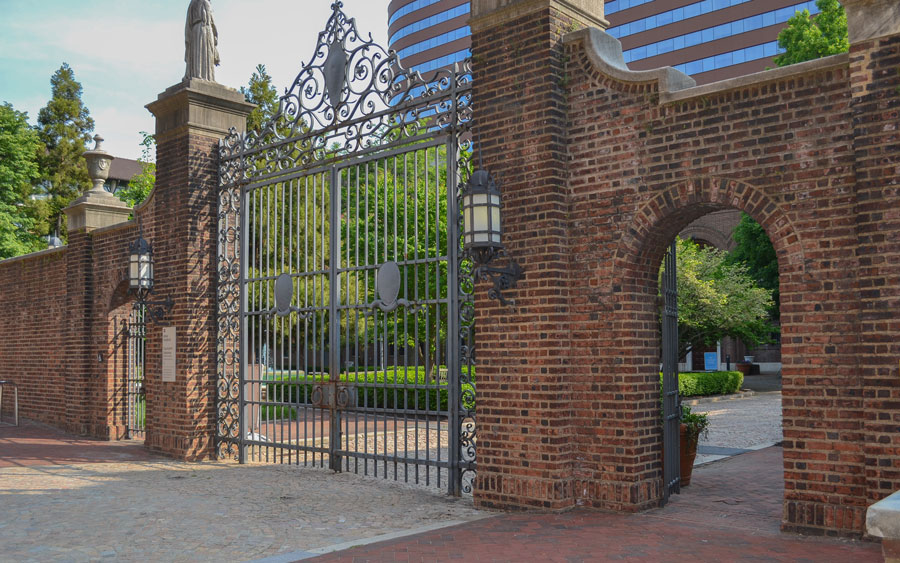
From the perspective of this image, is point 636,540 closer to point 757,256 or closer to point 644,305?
point 644,305

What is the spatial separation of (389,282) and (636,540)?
14.2 ft

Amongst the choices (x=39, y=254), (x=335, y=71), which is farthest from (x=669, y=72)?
(x=39, y=254)

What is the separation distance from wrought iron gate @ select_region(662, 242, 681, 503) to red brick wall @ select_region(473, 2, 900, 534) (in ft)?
0.86

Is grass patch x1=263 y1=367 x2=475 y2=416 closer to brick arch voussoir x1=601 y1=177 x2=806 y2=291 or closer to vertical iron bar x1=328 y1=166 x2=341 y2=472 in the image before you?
vertical iron bar x1=328 y1=166 x2=341 y2=472

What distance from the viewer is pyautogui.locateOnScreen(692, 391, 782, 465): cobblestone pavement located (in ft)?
40.2

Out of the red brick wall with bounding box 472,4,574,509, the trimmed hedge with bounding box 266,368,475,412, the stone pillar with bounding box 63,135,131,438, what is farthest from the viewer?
the stone pillar with bounding box 63,135,131,438

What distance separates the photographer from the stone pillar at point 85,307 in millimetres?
14297

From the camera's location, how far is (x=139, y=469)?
10305 millimetres

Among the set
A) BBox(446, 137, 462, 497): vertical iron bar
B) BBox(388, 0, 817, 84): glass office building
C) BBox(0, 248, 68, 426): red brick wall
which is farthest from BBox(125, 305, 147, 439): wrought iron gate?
Answer: BBox(388, 0, 817, 84): glass office building

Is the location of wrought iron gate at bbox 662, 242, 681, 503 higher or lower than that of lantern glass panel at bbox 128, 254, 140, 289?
lower

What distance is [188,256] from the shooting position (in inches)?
453

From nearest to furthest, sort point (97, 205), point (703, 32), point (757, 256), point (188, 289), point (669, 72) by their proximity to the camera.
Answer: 1. point (669, 72)
2. point (188, 289)
3. point (97, 205)
4. point (757, 256)
5. point (703, 32)

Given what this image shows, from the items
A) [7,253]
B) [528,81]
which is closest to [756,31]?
[7,253]

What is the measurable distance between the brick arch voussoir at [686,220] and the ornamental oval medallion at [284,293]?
492 cm
